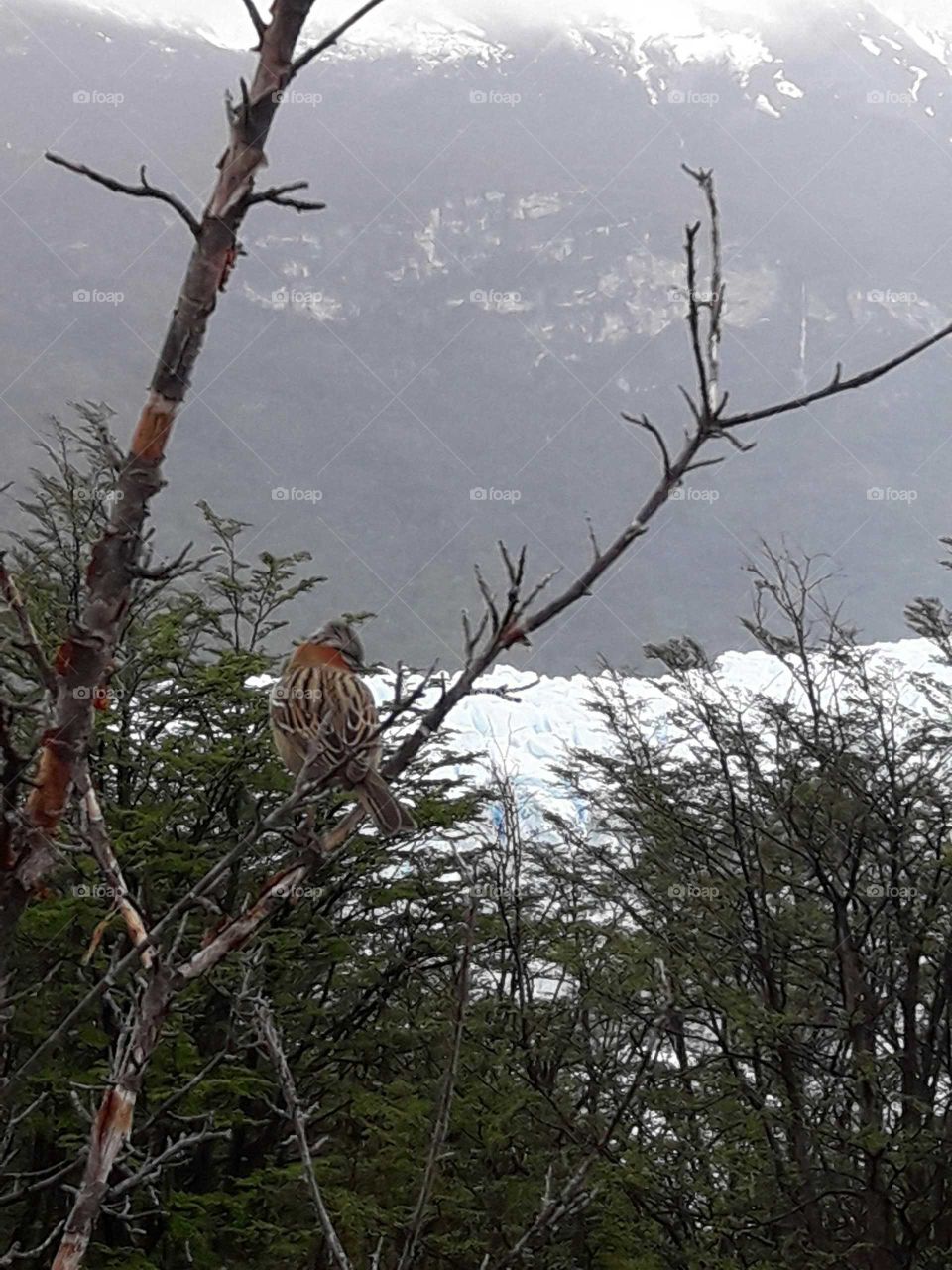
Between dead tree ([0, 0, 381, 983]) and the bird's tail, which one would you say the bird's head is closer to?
the bird's tail

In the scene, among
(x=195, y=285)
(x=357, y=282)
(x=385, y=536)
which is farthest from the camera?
(x=357, y=282)

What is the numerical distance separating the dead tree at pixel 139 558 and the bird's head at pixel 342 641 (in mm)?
2536

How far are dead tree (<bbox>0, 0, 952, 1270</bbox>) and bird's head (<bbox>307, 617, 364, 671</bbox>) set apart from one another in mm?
2536

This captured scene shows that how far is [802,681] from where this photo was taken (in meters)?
10.5

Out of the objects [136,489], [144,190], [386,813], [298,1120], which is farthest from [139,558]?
[386,813]

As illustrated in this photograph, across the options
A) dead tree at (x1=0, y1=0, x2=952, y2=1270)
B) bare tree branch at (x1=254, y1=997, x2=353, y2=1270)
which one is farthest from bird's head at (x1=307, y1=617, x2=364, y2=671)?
dead tree at (x1=0, y1=0, x2=952, y2=1270)

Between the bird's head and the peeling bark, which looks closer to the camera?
the peeling bark

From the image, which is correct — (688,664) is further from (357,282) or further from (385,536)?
(357,282)

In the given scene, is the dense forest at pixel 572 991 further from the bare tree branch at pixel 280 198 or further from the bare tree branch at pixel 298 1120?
the bare tree branch at pixel 280 198

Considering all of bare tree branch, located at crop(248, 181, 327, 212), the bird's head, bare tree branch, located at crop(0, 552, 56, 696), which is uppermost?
the bird's head

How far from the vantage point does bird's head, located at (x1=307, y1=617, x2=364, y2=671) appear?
4.30 meters

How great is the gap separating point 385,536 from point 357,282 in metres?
35.4

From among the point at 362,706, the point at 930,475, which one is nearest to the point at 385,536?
the point at 930,475

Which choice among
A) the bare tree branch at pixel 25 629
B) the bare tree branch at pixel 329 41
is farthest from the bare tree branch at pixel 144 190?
the bare tree branch at pixel 25 629
